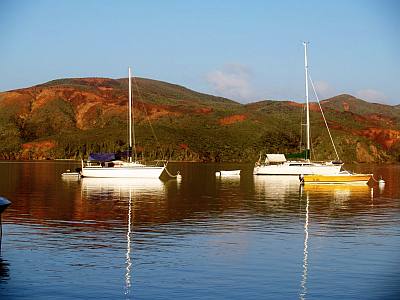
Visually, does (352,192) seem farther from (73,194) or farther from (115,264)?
(115,264)

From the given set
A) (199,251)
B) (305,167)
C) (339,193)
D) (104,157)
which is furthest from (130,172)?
(199,251)

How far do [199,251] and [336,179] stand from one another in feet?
149

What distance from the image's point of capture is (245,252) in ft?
78.2

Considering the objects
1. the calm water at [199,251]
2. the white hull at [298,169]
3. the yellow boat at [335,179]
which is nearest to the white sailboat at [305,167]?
the white hull at [298,169]

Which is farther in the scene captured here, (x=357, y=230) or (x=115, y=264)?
(x=357, y=230)

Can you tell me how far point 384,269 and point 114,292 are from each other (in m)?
8.40

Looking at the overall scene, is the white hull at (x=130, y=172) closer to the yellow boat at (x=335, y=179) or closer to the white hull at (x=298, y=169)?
the yellow boat at (x=335, y=179)

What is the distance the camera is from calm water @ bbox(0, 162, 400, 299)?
59.7 ft

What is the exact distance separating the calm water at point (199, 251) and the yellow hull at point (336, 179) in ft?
74.1

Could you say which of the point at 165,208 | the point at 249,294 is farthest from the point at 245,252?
the point at 165,208

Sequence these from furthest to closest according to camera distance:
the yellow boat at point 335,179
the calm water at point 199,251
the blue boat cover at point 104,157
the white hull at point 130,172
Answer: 1. the blue boat cover at point 104,157
2. the white hull at point 130,172
3. the yellow boat at point 335,179
4. the calm water at point 199,251

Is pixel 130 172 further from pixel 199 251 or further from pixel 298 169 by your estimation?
pixel 199 251

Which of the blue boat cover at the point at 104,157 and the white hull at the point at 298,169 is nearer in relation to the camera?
the blue boat cover at the point at 104,157

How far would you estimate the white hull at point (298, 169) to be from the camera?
84000 millimetres
